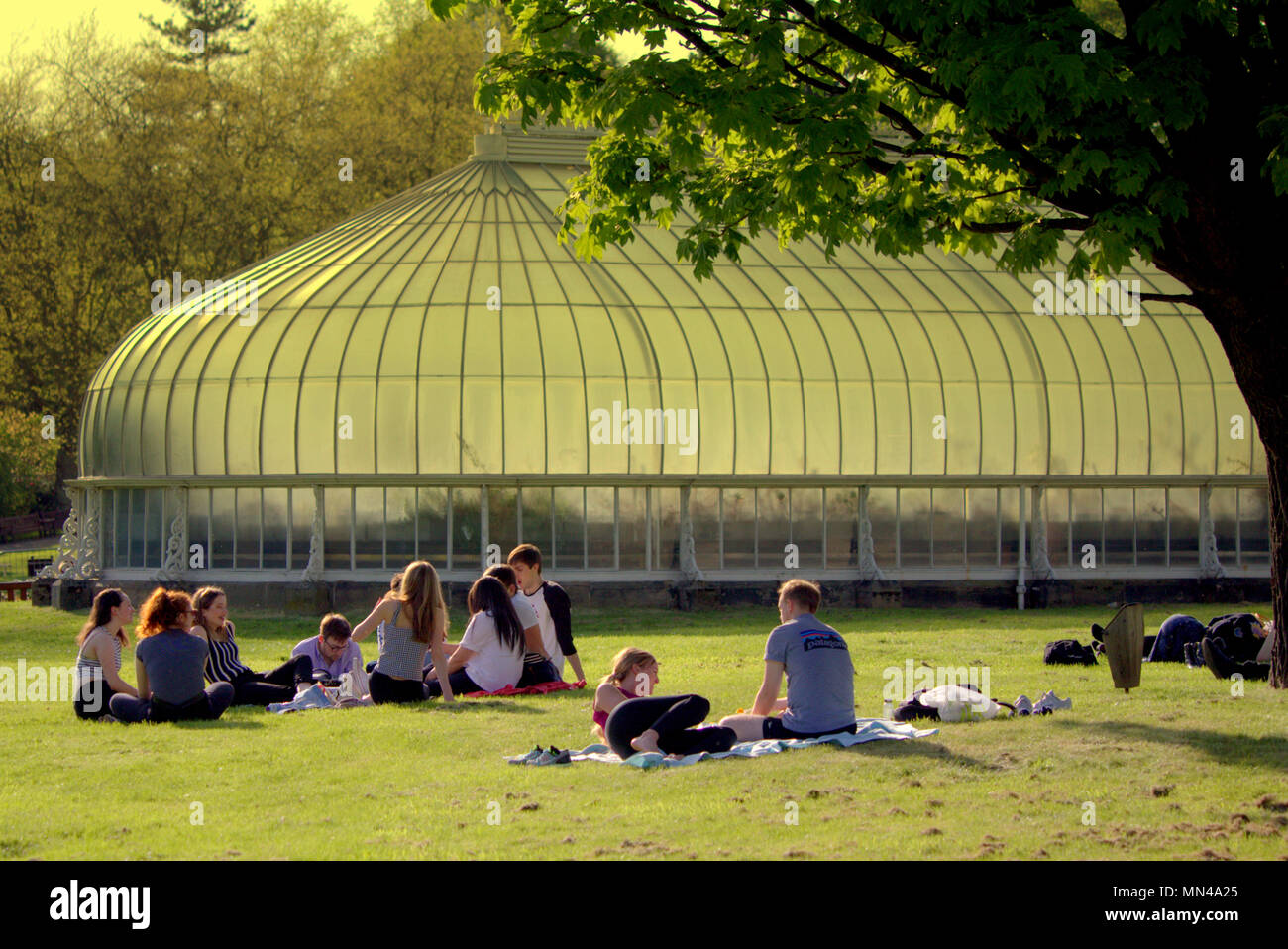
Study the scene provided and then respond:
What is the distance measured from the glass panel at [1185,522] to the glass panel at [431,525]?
14.8 metres

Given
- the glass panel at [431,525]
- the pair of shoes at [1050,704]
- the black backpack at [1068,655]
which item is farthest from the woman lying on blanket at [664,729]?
the glass panel at [431,525]

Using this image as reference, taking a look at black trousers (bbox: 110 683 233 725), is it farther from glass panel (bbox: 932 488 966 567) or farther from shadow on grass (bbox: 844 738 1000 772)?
glass panel (bbox: 932 488 966 567)

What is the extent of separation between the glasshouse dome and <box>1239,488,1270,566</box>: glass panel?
0.26ft

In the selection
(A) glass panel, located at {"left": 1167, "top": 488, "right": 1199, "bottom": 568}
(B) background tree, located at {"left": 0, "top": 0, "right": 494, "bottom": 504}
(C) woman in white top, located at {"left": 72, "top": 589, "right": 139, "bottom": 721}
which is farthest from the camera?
(B) background tree, located at {"left": 0, "top": 0, "right": 494, "bottom": 504}

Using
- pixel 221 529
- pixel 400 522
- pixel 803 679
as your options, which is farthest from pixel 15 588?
pixel 803 679

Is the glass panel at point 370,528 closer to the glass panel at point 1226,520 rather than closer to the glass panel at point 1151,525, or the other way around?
the glass panel at point 1151,525

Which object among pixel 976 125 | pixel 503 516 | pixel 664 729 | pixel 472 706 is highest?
pixel 976 125

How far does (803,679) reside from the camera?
451 inches

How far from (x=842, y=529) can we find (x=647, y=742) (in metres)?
18.1

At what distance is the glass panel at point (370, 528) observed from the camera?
2795 cm

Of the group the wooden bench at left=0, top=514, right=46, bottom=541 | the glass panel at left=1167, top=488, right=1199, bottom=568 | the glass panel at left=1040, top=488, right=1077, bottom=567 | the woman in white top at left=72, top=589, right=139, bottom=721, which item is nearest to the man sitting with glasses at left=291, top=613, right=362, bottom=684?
the woman in white top at left=72, top=589, right=139, bottom=721

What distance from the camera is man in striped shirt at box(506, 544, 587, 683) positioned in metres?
15.5

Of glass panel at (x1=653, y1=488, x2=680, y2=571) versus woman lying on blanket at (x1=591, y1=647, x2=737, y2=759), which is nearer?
woman lying on blanket at (x1=591, y1=647, x2=737, y2=759)

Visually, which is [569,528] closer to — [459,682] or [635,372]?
[635,372]
